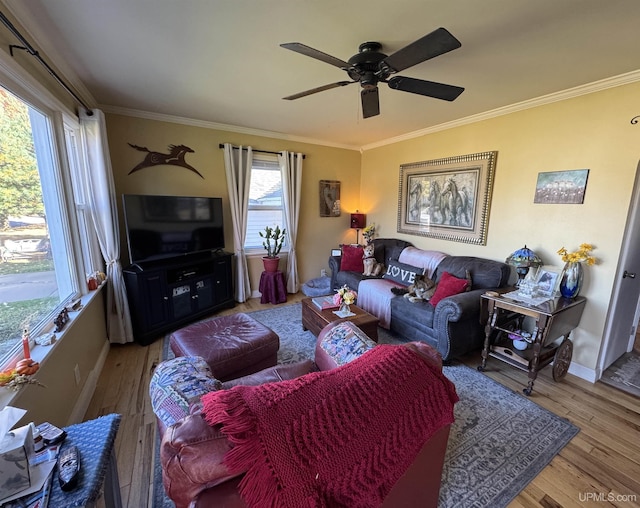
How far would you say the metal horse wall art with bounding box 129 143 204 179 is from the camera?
10.8 ft

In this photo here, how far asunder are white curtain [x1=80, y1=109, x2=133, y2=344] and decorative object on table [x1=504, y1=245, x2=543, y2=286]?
3964 millimetres

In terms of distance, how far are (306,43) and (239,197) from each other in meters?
2.40

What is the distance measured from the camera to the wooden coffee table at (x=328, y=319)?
2545 millimetres

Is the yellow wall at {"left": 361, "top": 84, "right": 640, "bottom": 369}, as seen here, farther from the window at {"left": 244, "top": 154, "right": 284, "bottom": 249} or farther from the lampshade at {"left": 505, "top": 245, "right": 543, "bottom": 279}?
the window at {"left": 244, "top": 154, "right": 284, "bottom": 249}

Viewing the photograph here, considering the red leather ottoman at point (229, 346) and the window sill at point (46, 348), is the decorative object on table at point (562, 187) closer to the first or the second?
the red leather ottoman at point (229, 346)

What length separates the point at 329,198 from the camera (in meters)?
4.76

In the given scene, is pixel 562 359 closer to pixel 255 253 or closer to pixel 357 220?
pixel 357 220

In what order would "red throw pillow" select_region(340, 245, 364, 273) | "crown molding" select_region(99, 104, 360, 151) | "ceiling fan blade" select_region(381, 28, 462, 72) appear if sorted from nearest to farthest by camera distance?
1. "ceiling fan blade" select_region(381, 28, 462, 72)
2. "crown molding" select_region(99, 104, 360, 151)
3. "red throw pillow" select_region(340, 245, 364, 273)

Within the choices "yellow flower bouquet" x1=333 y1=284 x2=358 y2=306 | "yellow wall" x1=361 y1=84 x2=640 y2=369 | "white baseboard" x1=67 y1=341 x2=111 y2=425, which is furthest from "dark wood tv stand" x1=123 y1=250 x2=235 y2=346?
"yellow wall" x1=361 y1=84 x2=640 y2=369

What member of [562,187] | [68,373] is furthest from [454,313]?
[68,373]

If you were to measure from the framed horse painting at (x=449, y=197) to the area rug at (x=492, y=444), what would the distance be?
5.64 feet

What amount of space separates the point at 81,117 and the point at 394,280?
3.79 meters

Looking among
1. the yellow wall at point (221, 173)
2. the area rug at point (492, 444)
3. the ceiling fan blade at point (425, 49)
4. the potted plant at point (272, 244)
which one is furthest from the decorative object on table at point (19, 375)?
the potted plant at point (272, 244)

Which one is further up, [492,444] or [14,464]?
[14,464]
